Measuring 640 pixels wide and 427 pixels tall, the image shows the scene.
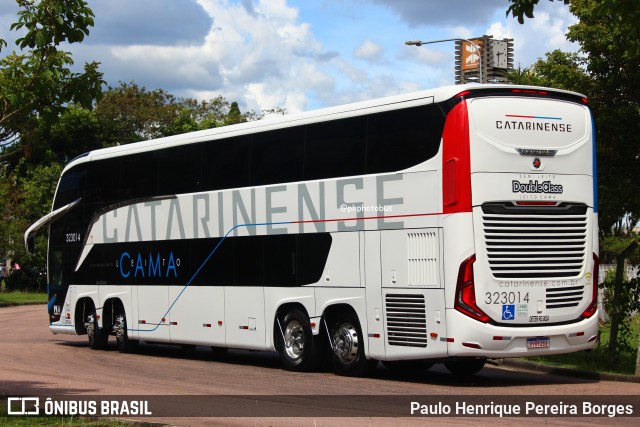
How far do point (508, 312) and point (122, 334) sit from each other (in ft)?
37.4

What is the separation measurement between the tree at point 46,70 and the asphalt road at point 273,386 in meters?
3.97

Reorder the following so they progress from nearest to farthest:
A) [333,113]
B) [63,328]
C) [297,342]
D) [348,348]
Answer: [348,348] → [333,113] → [297,342] → [63,328]

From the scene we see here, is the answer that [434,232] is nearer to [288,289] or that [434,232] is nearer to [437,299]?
[437,299]

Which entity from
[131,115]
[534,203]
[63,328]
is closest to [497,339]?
[534,203]

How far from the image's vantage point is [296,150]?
62.4 feet

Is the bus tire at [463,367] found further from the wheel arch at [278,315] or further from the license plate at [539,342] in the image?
the wheel arch at [278,315]

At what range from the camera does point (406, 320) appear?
16.6 m

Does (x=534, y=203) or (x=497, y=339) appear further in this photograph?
(x=534, y=203)

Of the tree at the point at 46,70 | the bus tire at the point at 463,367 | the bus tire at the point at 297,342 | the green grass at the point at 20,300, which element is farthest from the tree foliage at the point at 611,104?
the green grass at the point at 20,300

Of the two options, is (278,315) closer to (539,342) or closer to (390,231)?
(390,231)

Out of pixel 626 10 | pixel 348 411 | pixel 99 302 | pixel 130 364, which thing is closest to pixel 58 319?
pixel 99 302

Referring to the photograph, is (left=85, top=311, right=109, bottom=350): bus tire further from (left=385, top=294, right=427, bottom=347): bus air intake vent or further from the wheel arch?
(left=385, top=294, right=427, bottom=347): bus air intake vent

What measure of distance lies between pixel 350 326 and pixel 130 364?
5608 millimetres

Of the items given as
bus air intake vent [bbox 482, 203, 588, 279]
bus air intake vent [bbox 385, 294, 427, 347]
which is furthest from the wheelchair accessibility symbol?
bus air intake vent [bbox 385, 294, 427, 347]
